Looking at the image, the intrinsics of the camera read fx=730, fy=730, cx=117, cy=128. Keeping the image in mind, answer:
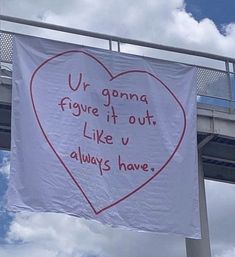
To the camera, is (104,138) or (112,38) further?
(112,38)

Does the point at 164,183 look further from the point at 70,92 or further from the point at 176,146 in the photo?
the point at 70,92

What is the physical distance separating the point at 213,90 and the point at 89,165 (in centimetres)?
377

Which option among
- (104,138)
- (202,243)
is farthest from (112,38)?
(202,243)

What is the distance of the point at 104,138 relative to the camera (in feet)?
45.1

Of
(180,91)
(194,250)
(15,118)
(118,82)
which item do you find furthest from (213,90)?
(15,118)

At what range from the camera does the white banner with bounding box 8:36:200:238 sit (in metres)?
13.1

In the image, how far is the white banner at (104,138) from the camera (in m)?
13.1

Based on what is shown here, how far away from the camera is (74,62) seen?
1415 cm

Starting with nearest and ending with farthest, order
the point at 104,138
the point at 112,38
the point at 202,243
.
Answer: the point at 104,138, the point at 112,38, the point at 202,243

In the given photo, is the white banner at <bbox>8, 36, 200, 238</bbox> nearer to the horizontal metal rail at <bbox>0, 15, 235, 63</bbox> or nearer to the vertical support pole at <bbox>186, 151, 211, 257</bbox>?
the horizontal metal rail at <bbox>0, 15, 235, 63</bbox>

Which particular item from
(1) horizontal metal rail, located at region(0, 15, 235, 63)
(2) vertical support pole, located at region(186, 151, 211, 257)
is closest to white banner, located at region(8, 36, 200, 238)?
(1) horizontal metal rail, located at region(0, 15, 235, 63)

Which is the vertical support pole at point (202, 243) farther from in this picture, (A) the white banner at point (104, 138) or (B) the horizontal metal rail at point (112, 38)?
(B) the horizontal metal rail at point (112, 38)

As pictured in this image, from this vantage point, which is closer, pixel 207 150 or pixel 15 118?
pixel 15 118

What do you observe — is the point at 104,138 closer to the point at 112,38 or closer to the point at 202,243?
the point at 112,38
